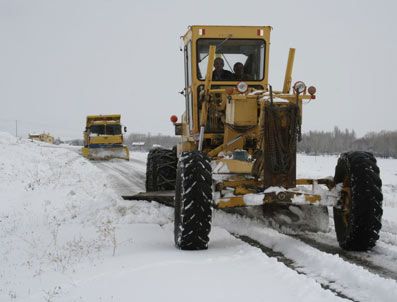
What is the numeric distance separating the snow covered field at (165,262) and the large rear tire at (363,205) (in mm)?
191

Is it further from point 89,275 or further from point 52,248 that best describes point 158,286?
point 52,248

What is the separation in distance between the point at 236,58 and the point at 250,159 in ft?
7.79

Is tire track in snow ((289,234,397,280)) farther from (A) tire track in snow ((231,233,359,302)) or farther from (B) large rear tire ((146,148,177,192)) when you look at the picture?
(B) large rear tire ((146,148,177,192))

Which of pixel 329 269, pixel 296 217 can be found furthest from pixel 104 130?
pixel 329 269

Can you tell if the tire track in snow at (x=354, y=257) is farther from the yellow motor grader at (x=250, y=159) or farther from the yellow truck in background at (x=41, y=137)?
the yellow truck in background at (x=41, y=137)

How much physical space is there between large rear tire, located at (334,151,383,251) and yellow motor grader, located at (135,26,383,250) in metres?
0.01

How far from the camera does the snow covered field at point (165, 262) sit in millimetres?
4699

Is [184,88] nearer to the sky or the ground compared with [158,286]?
nearer to the sky

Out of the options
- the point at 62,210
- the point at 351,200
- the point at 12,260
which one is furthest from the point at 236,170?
the point at 62,210

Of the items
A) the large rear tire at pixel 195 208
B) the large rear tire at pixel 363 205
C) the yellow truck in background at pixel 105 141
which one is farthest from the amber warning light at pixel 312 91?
the yellow truck in background at pixel 105 141

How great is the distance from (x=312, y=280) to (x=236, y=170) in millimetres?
3305

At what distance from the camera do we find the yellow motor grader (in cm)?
657

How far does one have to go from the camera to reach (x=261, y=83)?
960 centimetres

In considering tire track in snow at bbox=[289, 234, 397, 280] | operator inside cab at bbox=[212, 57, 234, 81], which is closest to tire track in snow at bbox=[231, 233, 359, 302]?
tire track in snow at bbox=[289, 234, 397, 280]
